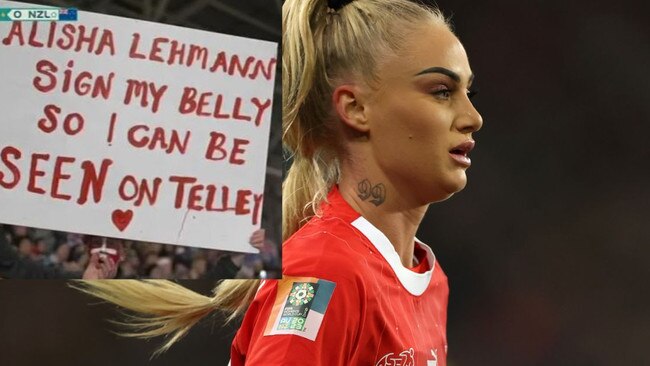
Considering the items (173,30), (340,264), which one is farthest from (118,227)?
(340,264)

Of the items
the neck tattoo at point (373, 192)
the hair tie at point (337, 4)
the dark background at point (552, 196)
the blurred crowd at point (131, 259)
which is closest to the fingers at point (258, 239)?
the blurred crowd at point (131, 259)

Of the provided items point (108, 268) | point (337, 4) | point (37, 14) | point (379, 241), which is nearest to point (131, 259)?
point (108, 268)

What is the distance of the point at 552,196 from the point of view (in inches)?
96.0

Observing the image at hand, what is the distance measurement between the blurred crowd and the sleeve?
0.52 feet

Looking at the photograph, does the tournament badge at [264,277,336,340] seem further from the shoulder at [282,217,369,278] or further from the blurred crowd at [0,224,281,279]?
the blurred crowd at [0,224,281,279]

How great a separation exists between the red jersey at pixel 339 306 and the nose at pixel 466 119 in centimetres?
16

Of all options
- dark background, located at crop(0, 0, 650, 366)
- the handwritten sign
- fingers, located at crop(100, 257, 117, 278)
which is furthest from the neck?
dark background, located at crop(0, 0, 650, 366)

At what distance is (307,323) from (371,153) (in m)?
0.27

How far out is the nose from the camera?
3.85ft

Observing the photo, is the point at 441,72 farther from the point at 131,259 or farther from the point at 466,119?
the point at 131,259

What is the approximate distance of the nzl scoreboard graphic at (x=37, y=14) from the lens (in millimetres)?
813

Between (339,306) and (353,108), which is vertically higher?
(353,108)

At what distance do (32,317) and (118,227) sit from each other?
4.35ft

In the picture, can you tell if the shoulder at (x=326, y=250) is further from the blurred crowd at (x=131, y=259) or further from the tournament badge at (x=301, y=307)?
the blurred crowd at (x=131, y=259)
